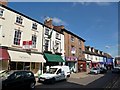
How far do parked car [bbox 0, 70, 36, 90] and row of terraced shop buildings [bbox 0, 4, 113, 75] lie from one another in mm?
5173

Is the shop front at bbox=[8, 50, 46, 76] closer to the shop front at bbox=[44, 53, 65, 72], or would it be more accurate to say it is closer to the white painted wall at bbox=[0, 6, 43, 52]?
the shop front at bbox=[44, 53, 65, 72]

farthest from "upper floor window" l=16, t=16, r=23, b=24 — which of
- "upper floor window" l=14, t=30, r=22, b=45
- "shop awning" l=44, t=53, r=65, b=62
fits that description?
"shop awning" l=44, t=53, r=65, b=62

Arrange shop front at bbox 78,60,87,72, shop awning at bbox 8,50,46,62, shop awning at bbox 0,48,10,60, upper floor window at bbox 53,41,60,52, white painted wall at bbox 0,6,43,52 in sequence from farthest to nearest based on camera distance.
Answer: shop front at bbox 78,60,87,72, upper floor window at bbox 53,41,60,52, shop awning at bbox 8,50,46,62, white painted wall at bbox 0,6,43,52, shop awning at bbox 0,48,10,60

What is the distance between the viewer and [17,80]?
13.4 metres

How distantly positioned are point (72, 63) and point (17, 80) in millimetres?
25675

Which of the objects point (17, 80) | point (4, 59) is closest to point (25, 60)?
point (4, 59)

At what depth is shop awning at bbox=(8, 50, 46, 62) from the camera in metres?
20.3

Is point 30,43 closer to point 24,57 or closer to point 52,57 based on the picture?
point 24,57

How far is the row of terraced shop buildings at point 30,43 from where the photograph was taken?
20203 millimetres

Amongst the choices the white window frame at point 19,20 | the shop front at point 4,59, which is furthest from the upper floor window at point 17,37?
the shop front at point 4,59

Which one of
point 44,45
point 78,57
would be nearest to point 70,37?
point 78,57

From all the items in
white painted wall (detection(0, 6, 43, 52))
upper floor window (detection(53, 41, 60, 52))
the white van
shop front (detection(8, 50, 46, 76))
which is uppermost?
white painted wall (detection(0, 6, 43, 52))

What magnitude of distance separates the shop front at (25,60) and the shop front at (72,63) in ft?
30.8

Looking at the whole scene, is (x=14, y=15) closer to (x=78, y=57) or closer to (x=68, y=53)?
(x=68, y=53)
